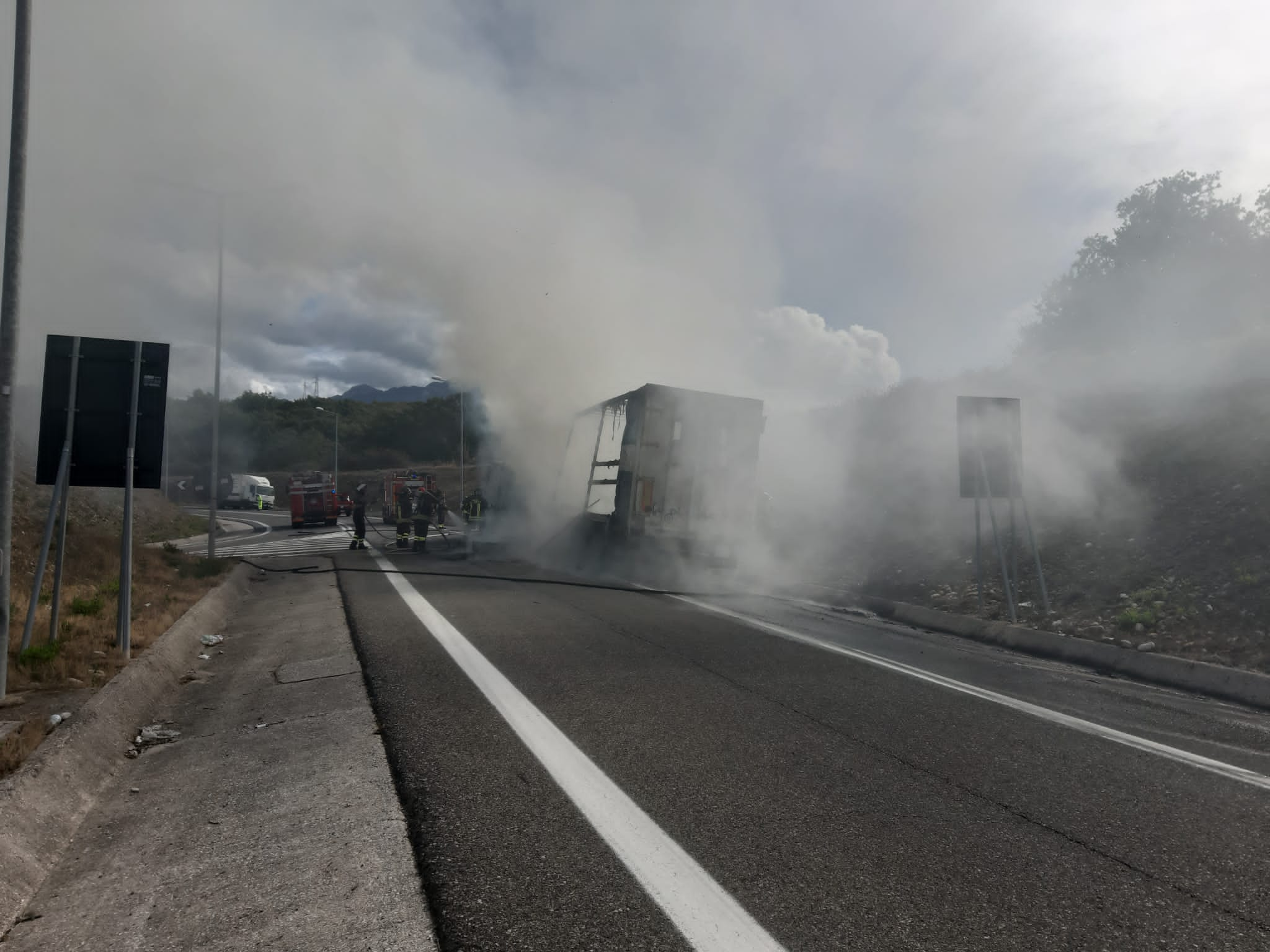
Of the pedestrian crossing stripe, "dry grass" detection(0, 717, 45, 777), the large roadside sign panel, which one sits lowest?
"dry grass" detection(0, 717, 45, 777)

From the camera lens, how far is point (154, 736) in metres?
4.74

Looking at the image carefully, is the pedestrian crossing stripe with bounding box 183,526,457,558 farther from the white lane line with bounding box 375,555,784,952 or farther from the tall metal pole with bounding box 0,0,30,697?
the white lane line with bounding box 375,555,784,952

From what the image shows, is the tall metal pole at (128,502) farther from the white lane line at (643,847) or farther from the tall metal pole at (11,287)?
the white lane line at (643,847)

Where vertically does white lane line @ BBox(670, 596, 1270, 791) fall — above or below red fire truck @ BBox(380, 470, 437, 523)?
below

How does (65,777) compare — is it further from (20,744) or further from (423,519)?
(423,519)

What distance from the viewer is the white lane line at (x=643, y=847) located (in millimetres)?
2398

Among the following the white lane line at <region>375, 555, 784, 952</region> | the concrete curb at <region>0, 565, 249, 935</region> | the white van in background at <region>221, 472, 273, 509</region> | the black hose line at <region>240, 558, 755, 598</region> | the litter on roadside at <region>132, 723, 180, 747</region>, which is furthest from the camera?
the white van in background at <region>221, 472, 273, 509</region>

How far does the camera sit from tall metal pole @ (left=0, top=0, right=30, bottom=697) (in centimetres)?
496

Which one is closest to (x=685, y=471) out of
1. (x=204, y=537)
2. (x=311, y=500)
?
(x=204, y=537)

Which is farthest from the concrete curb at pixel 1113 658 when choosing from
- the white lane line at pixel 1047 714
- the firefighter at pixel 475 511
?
the firefighter at pixel 475 511

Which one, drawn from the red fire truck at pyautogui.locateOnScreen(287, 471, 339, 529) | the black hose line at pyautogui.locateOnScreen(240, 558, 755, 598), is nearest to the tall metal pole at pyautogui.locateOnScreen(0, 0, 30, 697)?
the black hose line at pyautogui.locateOnScreen(240, 558, 755, 598)

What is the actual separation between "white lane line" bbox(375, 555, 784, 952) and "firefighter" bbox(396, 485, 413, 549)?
14.7 metres

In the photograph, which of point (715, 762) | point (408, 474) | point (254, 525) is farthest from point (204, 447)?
point (715, 762)

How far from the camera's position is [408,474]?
1159 inches
